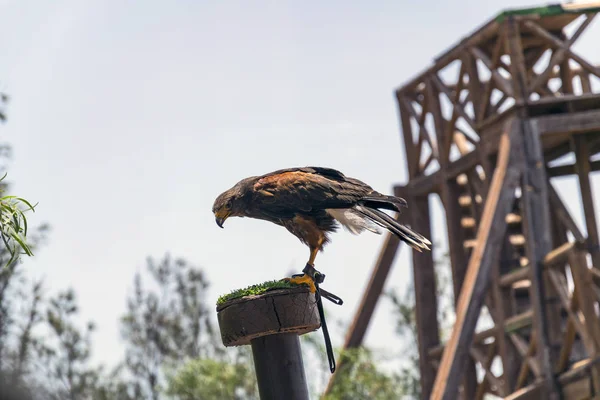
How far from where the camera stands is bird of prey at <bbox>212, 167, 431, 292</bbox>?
7715 millimetres

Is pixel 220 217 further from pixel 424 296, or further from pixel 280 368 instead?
pixel 424 296

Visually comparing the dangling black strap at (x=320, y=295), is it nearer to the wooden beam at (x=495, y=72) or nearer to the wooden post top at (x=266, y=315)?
the wooden post top at (x=266, y=315)

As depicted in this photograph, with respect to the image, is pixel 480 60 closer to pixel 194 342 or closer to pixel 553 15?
pixel 553 15

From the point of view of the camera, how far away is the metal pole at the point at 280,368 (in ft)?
20.0

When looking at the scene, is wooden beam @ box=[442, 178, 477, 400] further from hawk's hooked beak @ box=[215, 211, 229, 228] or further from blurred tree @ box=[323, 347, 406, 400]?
hawk's hooked beak @ box=[215, 211, 229, 228]

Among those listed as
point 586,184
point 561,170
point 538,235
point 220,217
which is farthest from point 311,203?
point 561,170

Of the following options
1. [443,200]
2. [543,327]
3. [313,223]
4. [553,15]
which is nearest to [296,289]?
[313,223]

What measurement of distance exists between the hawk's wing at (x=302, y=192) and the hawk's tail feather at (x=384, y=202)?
0.05 m

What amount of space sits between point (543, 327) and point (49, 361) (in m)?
20.0

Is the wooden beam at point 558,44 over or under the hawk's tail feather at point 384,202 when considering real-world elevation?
over

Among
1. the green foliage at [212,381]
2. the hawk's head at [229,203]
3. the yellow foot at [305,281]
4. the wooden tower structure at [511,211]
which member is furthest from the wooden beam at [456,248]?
the yellow foot at [305,281]

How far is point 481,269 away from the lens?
15188 mm

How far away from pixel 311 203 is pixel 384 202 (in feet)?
1.61

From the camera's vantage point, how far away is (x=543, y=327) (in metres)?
15.3
